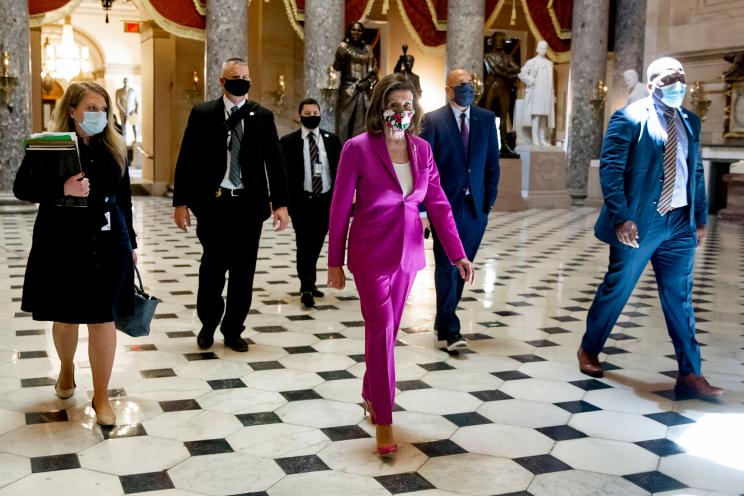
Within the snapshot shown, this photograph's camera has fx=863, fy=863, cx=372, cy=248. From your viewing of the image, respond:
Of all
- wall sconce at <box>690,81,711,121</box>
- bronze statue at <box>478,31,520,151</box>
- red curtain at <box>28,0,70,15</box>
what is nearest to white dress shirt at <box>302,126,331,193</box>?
red curtain at <box>28,0,70,15</box>

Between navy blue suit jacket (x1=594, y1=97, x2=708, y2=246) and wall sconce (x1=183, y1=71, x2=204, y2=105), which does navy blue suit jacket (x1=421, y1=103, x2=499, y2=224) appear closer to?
navy blue suit jacket (x1=594, y1=97, x2=708, y2=246)

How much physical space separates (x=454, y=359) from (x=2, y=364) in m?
2.73

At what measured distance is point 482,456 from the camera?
12.5ft

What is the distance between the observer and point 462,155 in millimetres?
5492

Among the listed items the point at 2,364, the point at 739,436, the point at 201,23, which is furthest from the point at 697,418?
the point at 201,23

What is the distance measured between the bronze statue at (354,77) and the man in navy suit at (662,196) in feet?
34.8

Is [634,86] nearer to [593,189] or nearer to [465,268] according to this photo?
[593,189]

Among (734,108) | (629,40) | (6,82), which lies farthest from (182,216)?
(629,40)

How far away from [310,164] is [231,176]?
Result: 190 centimetres

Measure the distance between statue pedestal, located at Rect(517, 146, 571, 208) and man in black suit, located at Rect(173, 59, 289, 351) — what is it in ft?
42.2

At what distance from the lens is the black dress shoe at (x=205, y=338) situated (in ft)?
18.0

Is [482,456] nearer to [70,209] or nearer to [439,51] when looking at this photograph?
[70,209]

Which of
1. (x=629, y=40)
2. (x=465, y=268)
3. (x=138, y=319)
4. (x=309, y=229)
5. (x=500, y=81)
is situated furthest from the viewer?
(x=629, y=40)

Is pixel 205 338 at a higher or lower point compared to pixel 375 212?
lower
